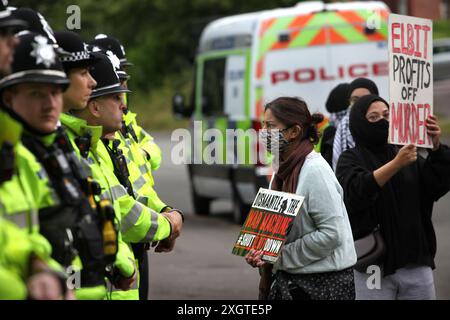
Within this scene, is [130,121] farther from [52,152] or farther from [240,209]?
[240,209]

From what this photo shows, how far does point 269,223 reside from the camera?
582cm

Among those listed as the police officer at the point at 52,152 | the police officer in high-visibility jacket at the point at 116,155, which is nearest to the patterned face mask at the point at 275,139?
the police officer in high-visibility jacket at the point at 116,155

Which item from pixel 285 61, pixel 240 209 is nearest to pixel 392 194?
pixel 285 61

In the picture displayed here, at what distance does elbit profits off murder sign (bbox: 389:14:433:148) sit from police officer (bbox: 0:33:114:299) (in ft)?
8.24

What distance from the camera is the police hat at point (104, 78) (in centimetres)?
586

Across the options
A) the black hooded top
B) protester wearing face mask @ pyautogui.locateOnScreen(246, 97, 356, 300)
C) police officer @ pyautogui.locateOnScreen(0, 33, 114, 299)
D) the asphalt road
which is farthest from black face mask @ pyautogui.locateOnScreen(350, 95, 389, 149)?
the asphalt road

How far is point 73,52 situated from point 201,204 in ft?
41.0

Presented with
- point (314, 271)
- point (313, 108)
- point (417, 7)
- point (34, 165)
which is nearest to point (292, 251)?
point (314, 271)

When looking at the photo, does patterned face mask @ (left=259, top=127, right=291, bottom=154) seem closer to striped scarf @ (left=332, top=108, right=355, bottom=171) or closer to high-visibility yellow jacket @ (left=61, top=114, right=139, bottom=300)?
high-visibility yellow jacket @ (left=61, top=114, right=139, bottom=300)

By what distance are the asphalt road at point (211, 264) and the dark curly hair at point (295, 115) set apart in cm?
464

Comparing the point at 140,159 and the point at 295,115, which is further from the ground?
the point at 295,115

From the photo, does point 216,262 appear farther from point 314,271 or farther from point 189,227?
point 314,271

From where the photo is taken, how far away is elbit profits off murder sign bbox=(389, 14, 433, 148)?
21.9ft

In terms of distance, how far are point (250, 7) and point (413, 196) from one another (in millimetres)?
37549
